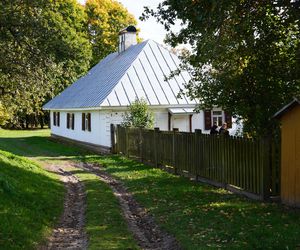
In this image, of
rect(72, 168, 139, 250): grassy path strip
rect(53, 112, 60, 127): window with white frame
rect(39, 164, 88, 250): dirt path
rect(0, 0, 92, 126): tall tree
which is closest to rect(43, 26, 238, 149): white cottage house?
rect(53, 112, 60, 127): window with white frame

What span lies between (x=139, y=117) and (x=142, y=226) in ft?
48.8

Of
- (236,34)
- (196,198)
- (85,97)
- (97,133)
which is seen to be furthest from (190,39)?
(85,97)

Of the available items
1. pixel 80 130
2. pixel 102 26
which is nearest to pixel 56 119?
pixel 80 130

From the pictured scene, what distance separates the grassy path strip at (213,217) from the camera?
25.0 feet

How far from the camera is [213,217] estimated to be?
31.0ft

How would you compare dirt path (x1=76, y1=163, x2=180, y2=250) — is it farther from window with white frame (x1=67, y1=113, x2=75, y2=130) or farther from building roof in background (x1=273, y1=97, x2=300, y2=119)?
window with white frame (x1=67, y1=113, x2=75, y2=130)

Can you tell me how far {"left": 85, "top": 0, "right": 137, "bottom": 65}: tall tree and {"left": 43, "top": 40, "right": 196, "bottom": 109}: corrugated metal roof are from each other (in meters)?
26.5

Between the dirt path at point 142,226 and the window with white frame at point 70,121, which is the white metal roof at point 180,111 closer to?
the window with white frame at point 70,121

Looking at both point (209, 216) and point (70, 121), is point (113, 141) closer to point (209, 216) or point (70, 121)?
point (70, 121)

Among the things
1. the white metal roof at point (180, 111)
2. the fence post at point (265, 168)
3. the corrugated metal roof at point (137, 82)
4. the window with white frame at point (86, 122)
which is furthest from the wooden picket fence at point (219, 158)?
the window with white frame at point (86, 122)

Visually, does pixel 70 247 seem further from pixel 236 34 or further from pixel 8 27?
pixel 8 27

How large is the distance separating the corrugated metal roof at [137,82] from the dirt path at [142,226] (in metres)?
12.8

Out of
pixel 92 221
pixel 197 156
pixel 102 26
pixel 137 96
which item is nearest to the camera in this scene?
pixel 92 221

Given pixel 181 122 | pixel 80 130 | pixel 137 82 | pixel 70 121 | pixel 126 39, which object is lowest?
pixel 80 130
